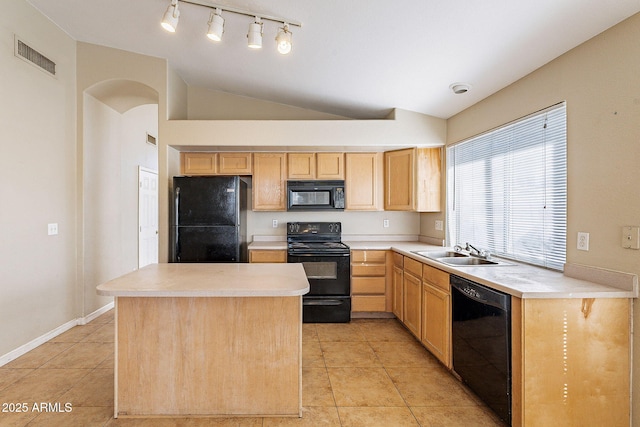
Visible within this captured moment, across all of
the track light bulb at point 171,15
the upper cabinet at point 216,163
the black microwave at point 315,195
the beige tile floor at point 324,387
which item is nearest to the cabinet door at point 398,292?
the beige tile floor at point 324,387

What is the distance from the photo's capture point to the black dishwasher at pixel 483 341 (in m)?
1.89

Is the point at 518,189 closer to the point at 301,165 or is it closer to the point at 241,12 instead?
the point at 301,165

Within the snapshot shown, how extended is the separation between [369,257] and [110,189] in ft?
11.0

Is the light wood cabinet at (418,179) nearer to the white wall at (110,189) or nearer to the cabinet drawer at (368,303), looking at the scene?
the cabinet drawer at (368,303)

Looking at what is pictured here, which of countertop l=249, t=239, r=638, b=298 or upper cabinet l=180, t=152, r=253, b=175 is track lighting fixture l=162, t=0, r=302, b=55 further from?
countertop l=249, t=239, r=638, b=298

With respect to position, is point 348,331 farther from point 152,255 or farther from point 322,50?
point 152,255

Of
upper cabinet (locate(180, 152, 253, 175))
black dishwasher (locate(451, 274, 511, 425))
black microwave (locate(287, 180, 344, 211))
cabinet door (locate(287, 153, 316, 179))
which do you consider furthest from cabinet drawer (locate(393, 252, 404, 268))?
upper cabinet (locate(180, 152, 253, 175))

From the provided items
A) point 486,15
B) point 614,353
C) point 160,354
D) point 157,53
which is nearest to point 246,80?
point 157,53

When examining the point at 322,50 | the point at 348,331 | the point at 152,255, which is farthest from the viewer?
the point at 152,255

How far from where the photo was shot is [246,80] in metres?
3.81

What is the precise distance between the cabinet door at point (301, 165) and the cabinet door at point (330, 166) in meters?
0.07

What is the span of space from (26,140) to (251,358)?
2.85 m

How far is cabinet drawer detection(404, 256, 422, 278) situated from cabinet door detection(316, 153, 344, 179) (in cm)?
136

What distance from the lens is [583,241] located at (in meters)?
→ 2.06
